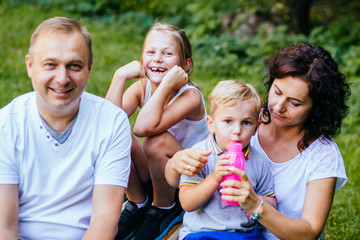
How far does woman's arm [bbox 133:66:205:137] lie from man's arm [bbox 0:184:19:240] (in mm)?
947

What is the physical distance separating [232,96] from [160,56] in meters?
0.99

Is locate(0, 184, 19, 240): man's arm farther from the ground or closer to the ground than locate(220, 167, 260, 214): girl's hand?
closer to the ground

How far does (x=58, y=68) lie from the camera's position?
7.47 ft

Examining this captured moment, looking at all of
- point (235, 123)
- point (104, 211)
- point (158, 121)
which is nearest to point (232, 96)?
point (235, 123)

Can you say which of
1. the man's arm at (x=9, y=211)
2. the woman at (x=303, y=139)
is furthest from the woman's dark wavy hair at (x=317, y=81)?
the man's arm at (x=9, y=211)

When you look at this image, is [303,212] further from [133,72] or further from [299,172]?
Result: [133,72]

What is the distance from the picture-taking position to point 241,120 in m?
2.36

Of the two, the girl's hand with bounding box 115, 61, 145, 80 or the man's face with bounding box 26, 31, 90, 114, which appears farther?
the girl's hand with bounding box 115, 61, 145, 80

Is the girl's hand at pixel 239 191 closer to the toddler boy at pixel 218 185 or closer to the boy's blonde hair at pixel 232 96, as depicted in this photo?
the toddler boy at pixel 218 185

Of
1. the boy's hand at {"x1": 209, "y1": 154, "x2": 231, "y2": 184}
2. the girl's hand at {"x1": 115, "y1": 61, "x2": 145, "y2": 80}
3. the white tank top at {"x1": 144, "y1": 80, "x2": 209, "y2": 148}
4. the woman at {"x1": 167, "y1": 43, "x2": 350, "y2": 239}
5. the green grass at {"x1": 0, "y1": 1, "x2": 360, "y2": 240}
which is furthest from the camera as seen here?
the green grass at {"x1": 0, "y1": 1, "x2": 360, "y2": 240}

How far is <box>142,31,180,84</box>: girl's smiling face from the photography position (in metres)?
3.19

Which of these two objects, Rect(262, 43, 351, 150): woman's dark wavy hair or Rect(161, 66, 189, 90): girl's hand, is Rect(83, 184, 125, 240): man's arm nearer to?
Rect(161, 66, 189, 90): girl's hand

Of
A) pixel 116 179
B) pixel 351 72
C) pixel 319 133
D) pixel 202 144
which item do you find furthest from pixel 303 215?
pixel 351 72

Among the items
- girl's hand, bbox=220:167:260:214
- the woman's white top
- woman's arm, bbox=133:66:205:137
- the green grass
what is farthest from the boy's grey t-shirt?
the green grass
